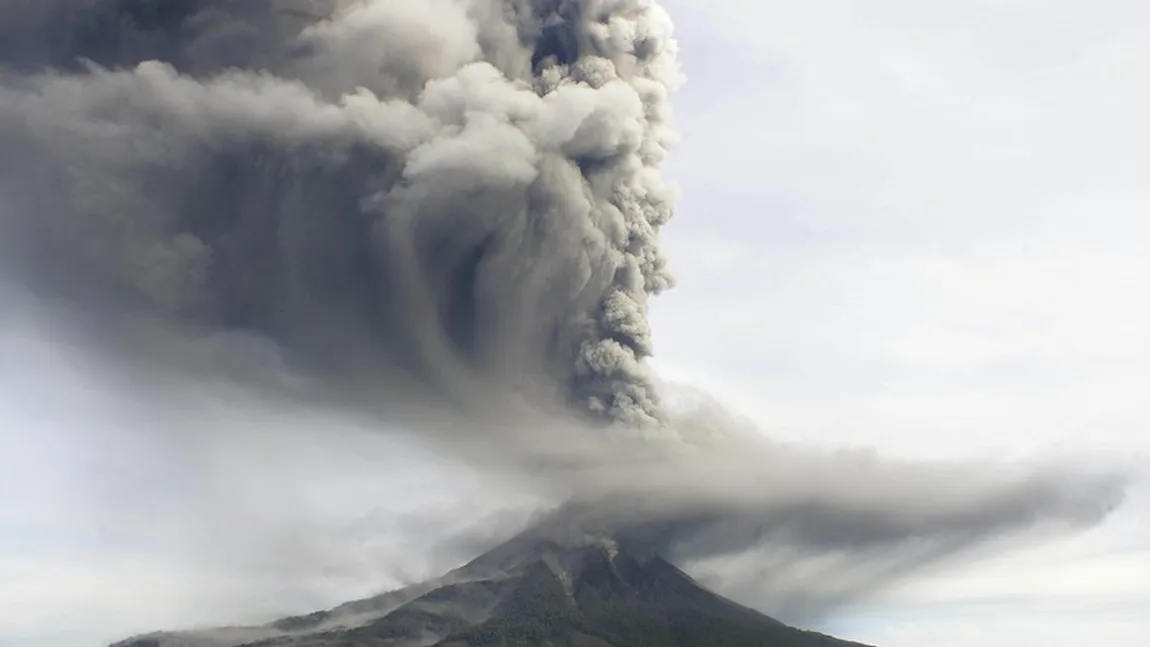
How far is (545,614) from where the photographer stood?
145125mm

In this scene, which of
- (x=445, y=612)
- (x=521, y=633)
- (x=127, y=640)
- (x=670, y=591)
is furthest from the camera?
(x=127, y=640)

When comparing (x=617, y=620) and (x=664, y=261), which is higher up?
(x=664, y=261)

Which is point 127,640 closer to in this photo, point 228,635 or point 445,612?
point 228,635

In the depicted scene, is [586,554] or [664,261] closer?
[664,261]

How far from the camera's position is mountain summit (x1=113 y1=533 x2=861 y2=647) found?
140000mm

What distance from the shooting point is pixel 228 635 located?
158 meters

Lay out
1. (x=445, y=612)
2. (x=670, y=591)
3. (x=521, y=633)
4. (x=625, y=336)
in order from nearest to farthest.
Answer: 1. (x=625, y=336)
2. (x=521, y=633)
3. (x=445, y=612)
4. (x=670, y=591)

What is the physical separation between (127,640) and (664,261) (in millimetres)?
129630

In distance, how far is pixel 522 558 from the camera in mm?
162250

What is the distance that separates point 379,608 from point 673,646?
50061 millimetres

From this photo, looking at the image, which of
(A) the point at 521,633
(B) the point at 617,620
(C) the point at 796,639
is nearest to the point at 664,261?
(A) the point at 521,633

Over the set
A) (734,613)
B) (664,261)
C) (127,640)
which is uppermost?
(664,261)

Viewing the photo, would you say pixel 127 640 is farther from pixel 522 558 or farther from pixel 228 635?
pixel 522 558

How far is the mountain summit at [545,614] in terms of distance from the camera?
140 metres
